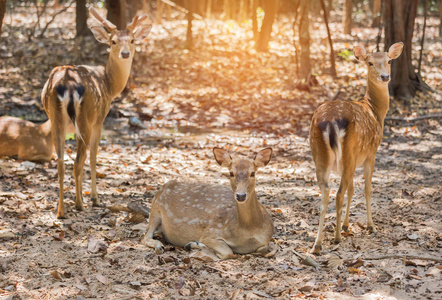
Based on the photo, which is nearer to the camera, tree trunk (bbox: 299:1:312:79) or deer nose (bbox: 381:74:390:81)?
deer nose (bbox: 381:74:390:81)

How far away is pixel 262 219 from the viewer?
18.2ft

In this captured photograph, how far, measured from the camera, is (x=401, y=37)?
12812 millimetres

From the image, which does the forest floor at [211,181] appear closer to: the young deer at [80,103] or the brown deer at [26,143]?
the brown deer at [26,143]

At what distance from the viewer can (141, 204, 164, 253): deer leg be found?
5.59 meters

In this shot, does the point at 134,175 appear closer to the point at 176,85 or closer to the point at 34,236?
the point at 34,236

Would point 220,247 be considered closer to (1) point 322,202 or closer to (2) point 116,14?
(1) point 322,202

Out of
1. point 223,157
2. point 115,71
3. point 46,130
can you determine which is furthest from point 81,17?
point 223,157

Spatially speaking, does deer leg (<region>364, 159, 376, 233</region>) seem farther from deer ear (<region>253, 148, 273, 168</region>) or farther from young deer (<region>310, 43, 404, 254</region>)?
deer ear (<region>253, 148, 273, 168</region>)

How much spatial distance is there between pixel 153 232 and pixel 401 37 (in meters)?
9.03

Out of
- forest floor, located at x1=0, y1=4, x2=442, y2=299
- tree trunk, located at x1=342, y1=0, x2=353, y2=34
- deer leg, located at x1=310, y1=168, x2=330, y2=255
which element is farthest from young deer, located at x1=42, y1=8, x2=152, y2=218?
tree trunk, located at x1=342, y1=0, x2=353, y2=34

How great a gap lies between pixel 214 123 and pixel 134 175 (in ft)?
12.6

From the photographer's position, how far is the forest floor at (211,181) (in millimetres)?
4820

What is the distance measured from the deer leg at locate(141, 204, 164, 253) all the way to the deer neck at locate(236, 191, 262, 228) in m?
0.84

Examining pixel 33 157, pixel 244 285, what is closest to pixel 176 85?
pixel 33 157
